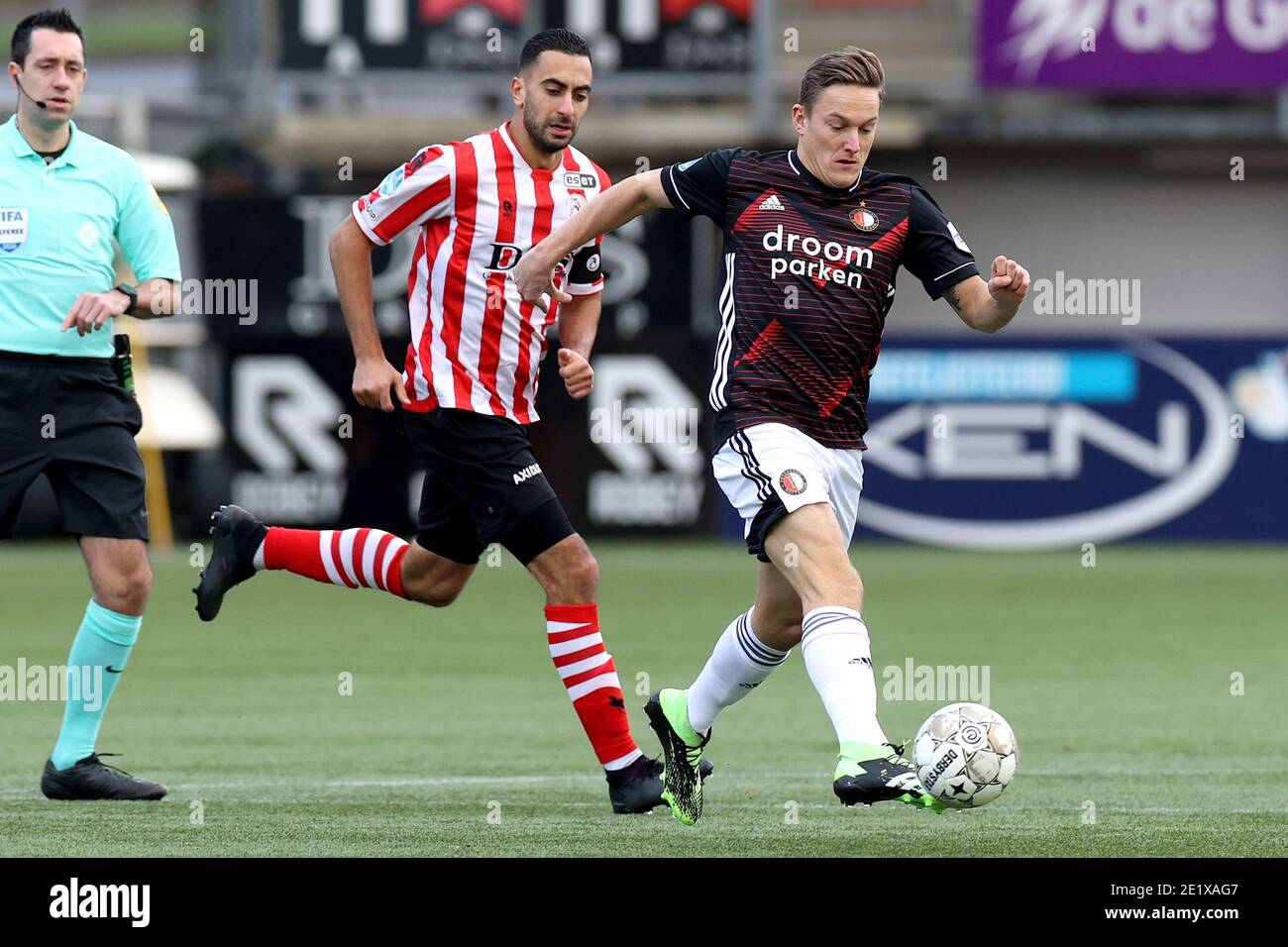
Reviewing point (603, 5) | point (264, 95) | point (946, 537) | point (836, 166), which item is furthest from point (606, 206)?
point (264, 95)

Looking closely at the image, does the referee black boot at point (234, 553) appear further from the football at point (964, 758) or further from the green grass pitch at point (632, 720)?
the football at point (964, 758)

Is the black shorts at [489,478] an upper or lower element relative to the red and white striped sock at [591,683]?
upper

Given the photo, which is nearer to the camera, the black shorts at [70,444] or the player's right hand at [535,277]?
the player's right hand at [535,277]

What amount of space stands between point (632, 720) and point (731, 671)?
2572 millimetres

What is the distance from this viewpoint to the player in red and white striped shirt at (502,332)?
705 cm

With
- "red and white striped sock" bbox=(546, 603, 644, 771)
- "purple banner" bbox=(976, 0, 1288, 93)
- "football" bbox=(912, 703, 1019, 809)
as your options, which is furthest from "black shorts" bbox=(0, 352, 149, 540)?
"purple banner" bbox=(976, 0, 1288, 93)

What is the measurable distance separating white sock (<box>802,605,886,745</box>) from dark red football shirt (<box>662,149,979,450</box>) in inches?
25.8

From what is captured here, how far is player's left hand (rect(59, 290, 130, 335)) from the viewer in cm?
682

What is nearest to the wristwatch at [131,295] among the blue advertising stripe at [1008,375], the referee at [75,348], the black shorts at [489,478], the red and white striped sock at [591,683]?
the referee at [75,348]

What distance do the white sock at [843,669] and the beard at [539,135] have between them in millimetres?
1822

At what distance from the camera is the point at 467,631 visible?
43.3 feet

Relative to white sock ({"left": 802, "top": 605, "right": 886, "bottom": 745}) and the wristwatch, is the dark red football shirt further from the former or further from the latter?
the wristwatch

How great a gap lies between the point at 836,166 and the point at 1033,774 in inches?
97.7

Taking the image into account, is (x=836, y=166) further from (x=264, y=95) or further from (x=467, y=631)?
(x=264, y=95)
